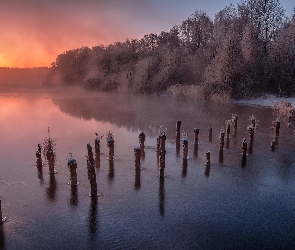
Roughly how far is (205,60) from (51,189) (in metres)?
63.0

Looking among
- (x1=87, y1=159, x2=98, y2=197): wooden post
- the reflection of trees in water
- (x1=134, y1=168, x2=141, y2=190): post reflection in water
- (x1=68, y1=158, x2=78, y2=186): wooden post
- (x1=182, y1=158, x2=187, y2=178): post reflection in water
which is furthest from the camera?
the reflection of trees in water

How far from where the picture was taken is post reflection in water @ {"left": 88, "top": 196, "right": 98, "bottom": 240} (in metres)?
12.8

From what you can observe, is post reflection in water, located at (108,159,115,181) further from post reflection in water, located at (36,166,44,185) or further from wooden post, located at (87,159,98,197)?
post reflection in water, located at (36,166,44,185)

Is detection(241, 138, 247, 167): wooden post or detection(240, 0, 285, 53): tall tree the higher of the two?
detection(240, 0, 285, 53): tall tree

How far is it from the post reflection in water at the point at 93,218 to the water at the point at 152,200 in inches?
1.6

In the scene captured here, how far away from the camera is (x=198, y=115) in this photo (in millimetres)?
42156

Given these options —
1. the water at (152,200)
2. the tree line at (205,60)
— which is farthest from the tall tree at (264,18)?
the water at (152,200)

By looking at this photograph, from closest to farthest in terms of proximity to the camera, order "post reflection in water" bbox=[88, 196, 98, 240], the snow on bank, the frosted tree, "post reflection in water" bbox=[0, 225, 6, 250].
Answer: "post reflection in water" bbox=[0, 225, 6, 250] → "post reflection in water" bbox=[88, 196, 98, 240] → the snow on bank → the frosted tree

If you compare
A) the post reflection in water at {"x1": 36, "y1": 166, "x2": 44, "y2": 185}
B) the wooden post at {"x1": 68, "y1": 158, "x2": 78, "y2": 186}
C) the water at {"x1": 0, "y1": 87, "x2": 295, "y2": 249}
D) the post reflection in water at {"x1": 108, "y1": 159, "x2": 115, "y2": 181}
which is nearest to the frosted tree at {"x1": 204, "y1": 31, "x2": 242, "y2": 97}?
the water at {"x1": 0, "y1": 87, "x2": 295, "y2": 249}

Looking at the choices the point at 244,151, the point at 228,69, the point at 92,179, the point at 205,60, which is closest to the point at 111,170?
the point at 92,179

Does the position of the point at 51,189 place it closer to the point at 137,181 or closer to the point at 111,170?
the point at 111,170

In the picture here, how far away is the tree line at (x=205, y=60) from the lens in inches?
2333

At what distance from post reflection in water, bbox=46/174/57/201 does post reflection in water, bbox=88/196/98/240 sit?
218cm

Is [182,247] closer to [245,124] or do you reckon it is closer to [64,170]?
[64,170]
